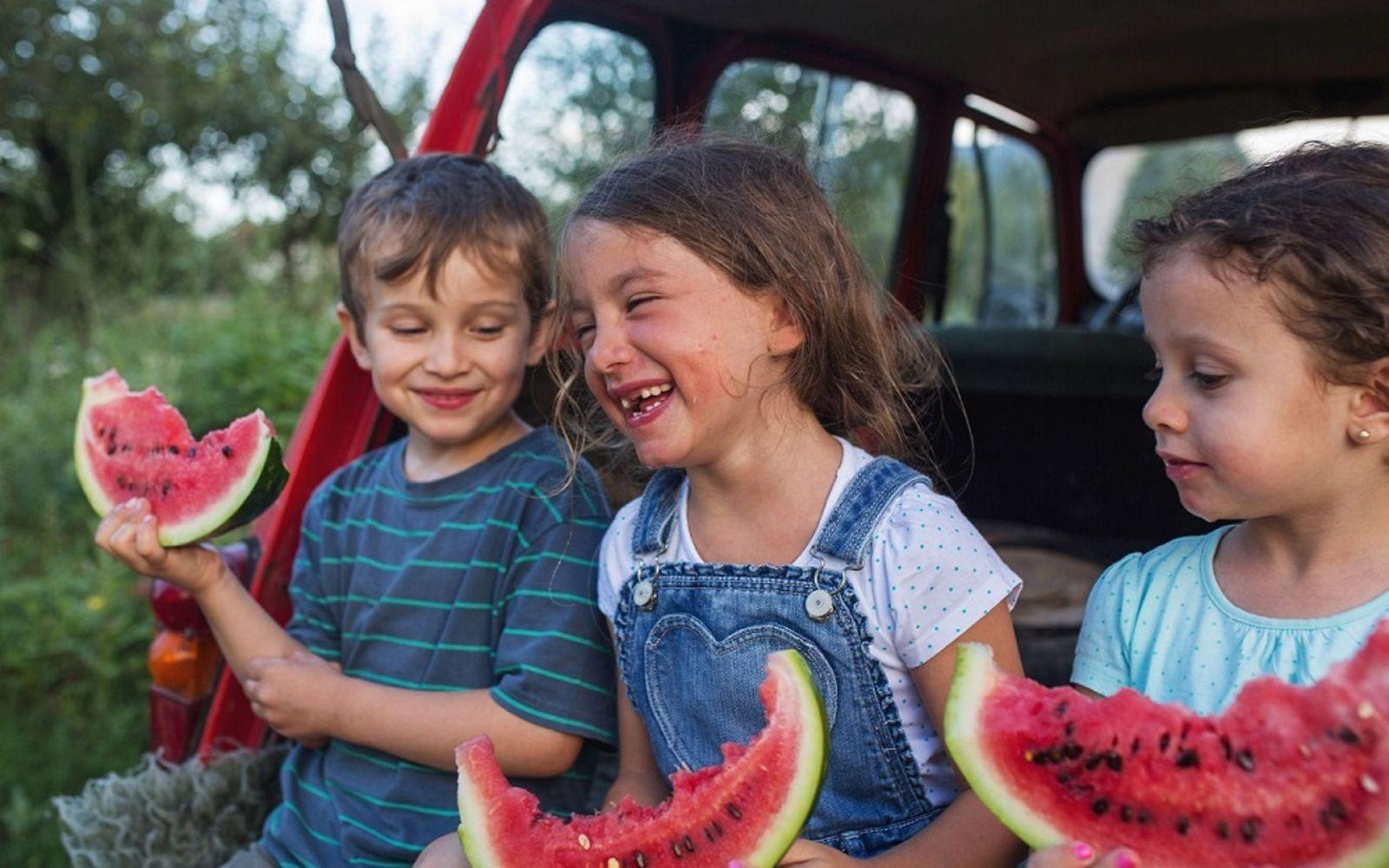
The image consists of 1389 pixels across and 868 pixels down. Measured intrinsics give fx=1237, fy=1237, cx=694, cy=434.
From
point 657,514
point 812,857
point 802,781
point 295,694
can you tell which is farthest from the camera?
point 295,694

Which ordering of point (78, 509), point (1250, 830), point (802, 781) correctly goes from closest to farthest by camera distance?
point (1250, 830) < point (802, 781) < point (78, 509)

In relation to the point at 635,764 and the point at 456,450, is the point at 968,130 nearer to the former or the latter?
the point at 456,450

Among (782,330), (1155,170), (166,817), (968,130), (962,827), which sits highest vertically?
(968,130)

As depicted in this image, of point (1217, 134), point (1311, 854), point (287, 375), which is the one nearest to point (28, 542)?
point (287, 375)

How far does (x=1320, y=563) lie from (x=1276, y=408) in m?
0.24

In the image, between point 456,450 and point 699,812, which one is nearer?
point 699,812

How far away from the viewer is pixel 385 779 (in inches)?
83.8

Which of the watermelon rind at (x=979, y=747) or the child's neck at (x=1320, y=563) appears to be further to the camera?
the child's neck at (x=1320, y=563)

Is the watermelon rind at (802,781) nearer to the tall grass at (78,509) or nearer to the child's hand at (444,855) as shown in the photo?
the child's hand at (444,855)

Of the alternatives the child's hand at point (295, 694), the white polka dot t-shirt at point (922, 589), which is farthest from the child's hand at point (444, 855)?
the white polka dot t-shirt at point (922, 589)

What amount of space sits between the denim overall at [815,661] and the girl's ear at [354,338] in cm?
80

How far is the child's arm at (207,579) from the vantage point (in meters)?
2.20

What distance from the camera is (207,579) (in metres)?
2.25

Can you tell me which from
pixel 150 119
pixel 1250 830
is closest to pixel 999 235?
pixel 1250 830
